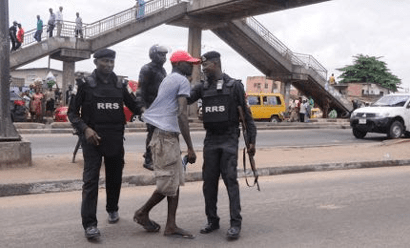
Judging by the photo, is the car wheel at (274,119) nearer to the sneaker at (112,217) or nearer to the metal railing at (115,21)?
the metal railing at (115,21)

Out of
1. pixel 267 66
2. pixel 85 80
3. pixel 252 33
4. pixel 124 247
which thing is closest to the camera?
pixel 124 247

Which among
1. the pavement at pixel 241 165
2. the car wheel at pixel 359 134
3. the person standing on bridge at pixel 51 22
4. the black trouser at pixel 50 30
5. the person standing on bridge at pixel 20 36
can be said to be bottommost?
the pavement at pixel 241 165

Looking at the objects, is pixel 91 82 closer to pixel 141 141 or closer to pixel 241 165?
pixel 241 165

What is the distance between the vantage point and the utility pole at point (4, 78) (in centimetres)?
776

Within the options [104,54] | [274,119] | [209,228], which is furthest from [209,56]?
[274,119]

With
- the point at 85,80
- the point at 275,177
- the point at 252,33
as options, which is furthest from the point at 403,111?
the point at 85,80

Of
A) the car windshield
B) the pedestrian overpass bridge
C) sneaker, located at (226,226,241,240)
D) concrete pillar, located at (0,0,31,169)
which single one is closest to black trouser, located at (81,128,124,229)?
sneaker, located at (226,226,241,240)

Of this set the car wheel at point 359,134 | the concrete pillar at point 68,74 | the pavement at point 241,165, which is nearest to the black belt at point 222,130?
the pavement at point 241,165

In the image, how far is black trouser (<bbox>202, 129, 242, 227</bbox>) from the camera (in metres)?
4.73

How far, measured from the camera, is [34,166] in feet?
26.5

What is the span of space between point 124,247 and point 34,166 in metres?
4.33

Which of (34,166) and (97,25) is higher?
(97,25)

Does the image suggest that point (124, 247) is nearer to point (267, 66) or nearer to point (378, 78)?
point (267, 66)

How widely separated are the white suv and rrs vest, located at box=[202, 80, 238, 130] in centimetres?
1266
